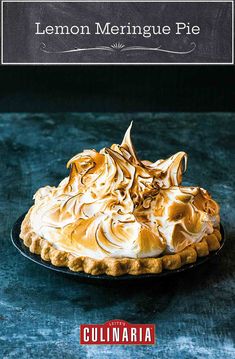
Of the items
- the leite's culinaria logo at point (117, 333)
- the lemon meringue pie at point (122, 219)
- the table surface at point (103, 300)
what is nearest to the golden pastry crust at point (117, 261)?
the lemon meringue pie at point (122, 219)

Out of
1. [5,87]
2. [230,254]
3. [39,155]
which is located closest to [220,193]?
[230,254]

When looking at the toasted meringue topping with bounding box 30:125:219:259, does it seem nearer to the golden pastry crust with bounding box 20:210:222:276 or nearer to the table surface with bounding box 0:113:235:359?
the golden pastry crust with bounding box 20:210:222:276

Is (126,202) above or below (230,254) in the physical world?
above

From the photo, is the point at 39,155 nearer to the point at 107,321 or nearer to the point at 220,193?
the point at 220,193

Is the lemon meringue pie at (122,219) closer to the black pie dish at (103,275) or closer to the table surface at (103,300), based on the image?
the black pie dish at (103,275)

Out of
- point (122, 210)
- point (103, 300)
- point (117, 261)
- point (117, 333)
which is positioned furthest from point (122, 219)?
point (117, 333)

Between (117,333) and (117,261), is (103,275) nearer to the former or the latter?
(117,261)
